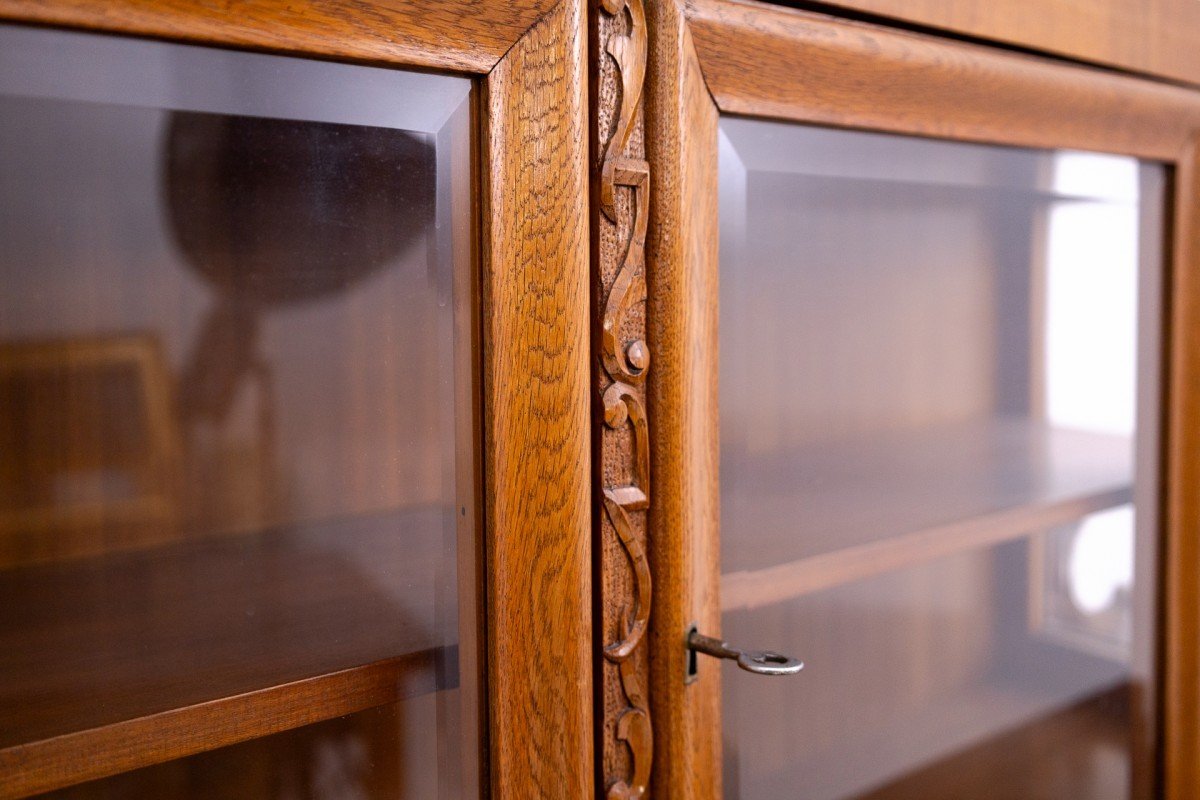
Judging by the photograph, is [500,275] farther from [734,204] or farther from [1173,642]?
[1173,642]

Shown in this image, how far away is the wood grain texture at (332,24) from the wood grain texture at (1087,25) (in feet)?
0.59

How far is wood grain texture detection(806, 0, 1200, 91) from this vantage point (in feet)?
1.49

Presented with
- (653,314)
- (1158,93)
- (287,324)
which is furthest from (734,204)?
(1158,93)

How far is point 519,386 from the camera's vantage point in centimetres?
34

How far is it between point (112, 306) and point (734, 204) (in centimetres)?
25

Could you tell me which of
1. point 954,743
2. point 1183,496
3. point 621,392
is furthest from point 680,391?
point 1183,496

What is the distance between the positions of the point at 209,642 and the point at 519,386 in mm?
138

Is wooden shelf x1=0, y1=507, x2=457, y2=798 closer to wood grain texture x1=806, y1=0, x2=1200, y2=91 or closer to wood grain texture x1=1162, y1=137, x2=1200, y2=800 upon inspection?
wood grain texture x1=806, y1=0, x2=1200, y2=91

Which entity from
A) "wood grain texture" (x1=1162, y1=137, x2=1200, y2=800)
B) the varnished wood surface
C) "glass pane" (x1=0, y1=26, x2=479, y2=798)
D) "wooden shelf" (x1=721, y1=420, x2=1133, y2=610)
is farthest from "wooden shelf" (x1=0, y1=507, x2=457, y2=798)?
"wood grain texture" (x1=1162, y1=137, x2=1200, y2=800)

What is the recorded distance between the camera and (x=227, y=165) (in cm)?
30

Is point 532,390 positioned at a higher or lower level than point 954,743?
higher

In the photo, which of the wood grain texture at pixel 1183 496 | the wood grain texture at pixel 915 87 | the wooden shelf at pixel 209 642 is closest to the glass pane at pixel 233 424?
the wooden shelf at pixel 209 642

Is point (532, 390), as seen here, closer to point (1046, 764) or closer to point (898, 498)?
point (898, 498)

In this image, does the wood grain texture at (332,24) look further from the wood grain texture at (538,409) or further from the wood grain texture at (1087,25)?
the wood grain texture at (1087,25)
